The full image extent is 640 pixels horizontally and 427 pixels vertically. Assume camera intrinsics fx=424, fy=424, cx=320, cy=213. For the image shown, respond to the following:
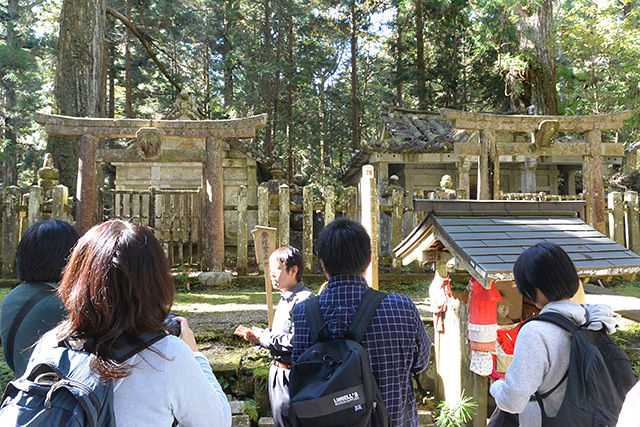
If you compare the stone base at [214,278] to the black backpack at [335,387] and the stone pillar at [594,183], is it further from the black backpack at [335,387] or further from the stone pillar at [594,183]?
the stone pillar at [594,183]

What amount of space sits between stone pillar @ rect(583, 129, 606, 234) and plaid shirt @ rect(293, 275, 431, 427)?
284 inches

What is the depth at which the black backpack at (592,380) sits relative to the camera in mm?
1763

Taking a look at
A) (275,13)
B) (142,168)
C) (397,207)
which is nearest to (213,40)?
(275,13)

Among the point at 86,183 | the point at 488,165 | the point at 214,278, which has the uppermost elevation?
the point at 488,165

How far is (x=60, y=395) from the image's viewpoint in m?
1.14

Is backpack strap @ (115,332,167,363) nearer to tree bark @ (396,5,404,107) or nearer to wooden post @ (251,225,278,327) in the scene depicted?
wooden post @ (251,225,278,327)

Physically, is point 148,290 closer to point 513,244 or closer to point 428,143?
point 513,244

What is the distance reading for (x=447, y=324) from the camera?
3.81 meters

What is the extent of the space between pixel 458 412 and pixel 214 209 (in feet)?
18.6

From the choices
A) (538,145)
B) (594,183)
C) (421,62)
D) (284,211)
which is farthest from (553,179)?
(284,211)

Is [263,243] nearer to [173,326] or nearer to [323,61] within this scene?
[173,326]

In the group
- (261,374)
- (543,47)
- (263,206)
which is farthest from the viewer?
(543,47)

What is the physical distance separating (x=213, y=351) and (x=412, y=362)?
2.82 m

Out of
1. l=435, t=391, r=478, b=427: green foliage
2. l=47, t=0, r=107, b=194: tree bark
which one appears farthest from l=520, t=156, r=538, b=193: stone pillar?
l=47, t=0, r=107, b=194: tree bark
